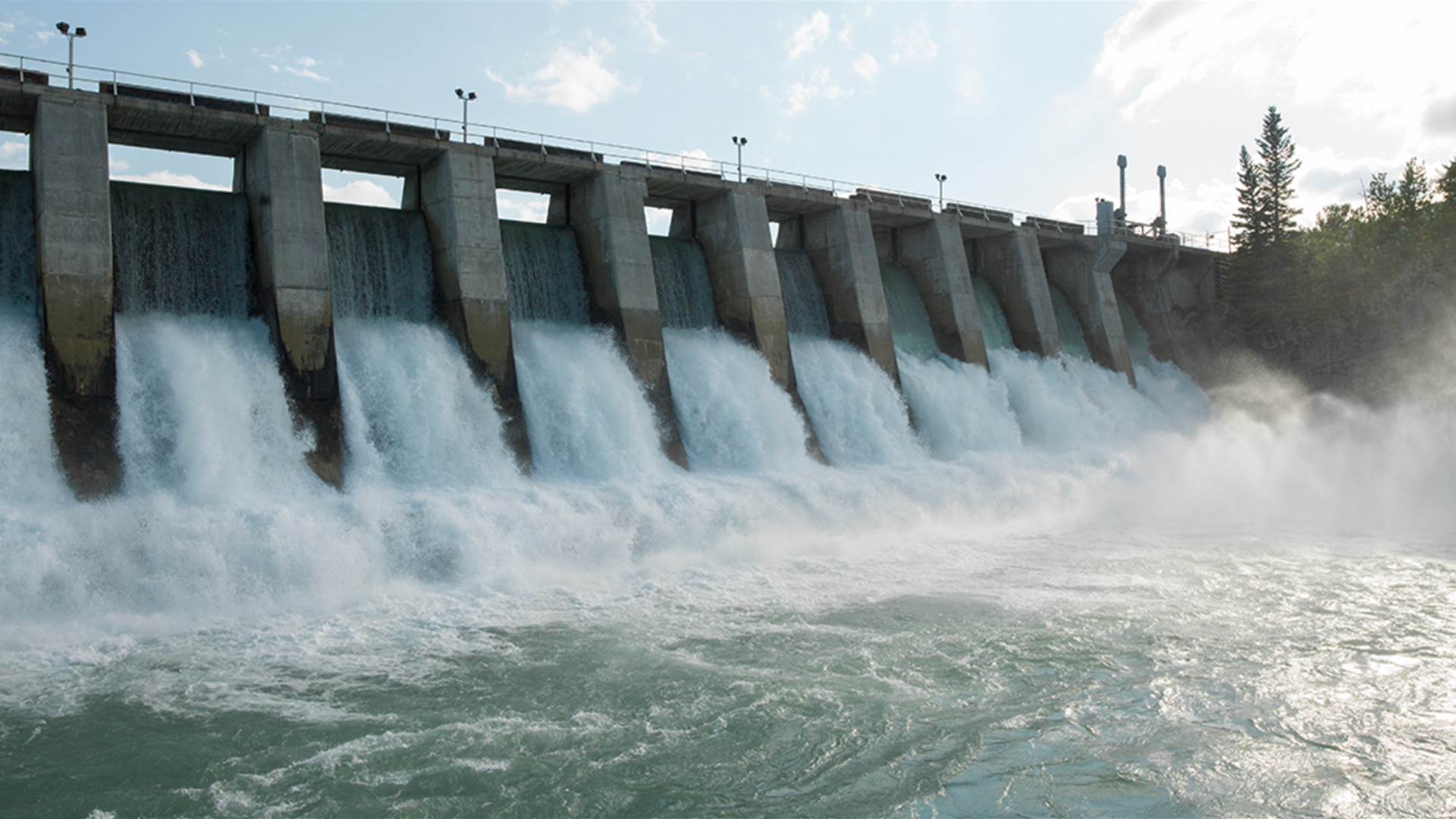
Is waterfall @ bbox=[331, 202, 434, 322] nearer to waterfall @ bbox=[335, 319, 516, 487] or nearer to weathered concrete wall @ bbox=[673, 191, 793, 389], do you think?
waterfall @ bbox=[335, 319, 516, 487]

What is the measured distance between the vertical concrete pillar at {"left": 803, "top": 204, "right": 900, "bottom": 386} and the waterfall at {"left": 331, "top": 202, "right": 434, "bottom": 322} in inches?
453

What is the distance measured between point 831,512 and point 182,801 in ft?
42.5

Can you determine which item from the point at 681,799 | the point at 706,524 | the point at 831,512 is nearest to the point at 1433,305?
the point at 831,512

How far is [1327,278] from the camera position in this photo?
1591 inches

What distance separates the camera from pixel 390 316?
64.4 feet

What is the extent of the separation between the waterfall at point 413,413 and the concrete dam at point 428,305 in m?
0.05

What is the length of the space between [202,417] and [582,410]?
684cm

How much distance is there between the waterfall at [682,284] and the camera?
24.3 meters


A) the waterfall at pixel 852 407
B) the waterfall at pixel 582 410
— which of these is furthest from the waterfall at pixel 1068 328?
the waterfall at pixel 582 410

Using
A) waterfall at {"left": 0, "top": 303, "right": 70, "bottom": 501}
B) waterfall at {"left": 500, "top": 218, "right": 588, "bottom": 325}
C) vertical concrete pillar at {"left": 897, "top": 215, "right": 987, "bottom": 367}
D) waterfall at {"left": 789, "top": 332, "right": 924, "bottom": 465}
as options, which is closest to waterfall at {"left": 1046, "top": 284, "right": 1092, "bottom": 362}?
vertical concrete pillar at {"left": 897, "top": 215, "right": 987, "bottom": 367}

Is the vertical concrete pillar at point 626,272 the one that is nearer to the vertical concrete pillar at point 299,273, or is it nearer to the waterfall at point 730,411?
the waterfall at point 730,411

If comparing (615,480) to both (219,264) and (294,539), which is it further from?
(219,264)

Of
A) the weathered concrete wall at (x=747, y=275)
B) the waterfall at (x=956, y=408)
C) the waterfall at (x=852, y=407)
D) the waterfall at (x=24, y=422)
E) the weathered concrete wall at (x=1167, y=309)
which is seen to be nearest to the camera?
the waterfall at (x=24, y=422)

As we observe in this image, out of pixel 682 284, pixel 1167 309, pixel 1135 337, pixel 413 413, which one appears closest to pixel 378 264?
pixel 413 413
